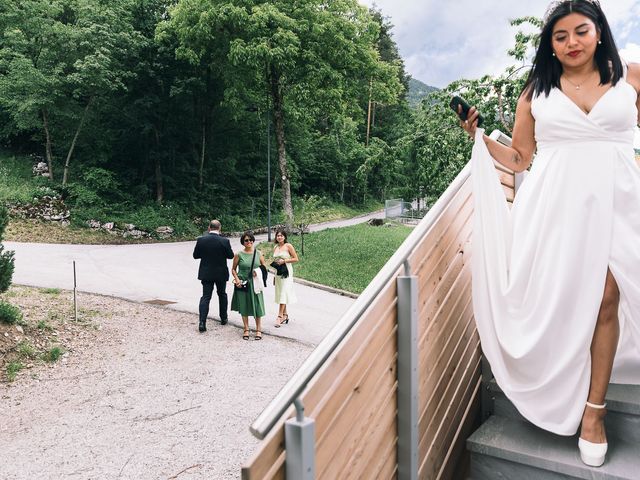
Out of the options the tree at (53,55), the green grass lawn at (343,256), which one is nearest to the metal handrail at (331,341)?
the green grass lawn at (343,256)

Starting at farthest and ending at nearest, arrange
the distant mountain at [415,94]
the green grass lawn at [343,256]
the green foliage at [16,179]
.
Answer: the green foliage at [16,179]
the distant mountain at [415,94]
the green grass lawn at [343,256]

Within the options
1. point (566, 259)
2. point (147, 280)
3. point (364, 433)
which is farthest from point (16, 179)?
point (566, 259)

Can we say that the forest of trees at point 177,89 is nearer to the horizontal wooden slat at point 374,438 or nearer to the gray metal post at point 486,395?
the gray metal post at point 486,395

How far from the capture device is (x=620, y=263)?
2.09 m

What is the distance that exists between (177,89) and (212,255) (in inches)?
788

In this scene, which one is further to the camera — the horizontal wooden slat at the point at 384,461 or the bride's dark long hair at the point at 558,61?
the bride's dark long hair at the point at 558,61

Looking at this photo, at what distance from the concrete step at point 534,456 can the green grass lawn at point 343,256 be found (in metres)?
10.4

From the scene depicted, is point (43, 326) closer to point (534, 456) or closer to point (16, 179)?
point (534, 456)

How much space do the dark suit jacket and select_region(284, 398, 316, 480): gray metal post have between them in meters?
7.28

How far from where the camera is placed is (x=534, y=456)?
218 centimetres

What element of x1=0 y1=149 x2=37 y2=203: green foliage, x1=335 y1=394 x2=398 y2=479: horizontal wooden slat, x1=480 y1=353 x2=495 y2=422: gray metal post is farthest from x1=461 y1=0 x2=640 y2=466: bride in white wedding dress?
x1=0 y1=149 x2=37 y2=203: green foliage

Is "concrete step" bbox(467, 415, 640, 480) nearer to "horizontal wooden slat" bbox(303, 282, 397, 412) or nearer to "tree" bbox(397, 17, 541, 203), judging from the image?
"horizontal wooden slat" bbox(303, 282, 397, 412)

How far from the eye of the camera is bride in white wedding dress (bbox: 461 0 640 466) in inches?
82.8

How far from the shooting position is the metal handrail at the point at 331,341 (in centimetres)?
131
